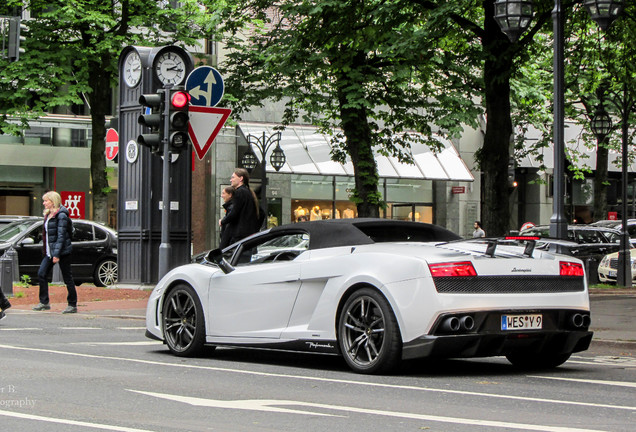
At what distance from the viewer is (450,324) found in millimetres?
8789

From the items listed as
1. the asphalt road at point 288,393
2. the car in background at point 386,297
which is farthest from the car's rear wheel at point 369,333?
the asphalt road at point 288,393

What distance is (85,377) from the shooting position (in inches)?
355

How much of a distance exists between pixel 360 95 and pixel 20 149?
18.2 metres

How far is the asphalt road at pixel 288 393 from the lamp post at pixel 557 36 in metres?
3.52

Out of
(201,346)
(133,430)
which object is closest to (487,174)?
(201,346)

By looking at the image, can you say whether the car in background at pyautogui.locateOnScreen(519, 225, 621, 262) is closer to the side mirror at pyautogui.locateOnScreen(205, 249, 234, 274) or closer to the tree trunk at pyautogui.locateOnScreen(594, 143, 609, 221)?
the tree trunk at pyautogui.locateOnScreen(594, 143, 609, 221)

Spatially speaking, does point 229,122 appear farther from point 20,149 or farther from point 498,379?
point 498,379

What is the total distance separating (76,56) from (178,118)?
17590 millimetres

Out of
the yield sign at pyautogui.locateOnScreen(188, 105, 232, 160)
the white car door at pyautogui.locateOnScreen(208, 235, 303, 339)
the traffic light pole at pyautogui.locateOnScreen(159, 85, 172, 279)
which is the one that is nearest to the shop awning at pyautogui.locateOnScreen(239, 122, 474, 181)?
the yield sign at pyautogui.locateOnScreen(188, 105, 232, 160)

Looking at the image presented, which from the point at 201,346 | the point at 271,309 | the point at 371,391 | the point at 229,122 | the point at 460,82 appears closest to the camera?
the point at 371,391

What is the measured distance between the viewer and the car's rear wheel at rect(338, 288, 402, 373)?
8953 mm

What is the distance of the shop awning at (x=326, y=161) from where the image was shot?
145 ft

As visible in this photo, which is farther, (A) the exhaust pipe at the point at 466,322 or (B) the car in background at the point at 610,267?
(B) the car in background at the point at 610,267

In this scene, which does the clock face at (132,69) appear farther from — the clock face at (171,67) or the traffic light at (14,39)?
the traffic light at (14,39)
